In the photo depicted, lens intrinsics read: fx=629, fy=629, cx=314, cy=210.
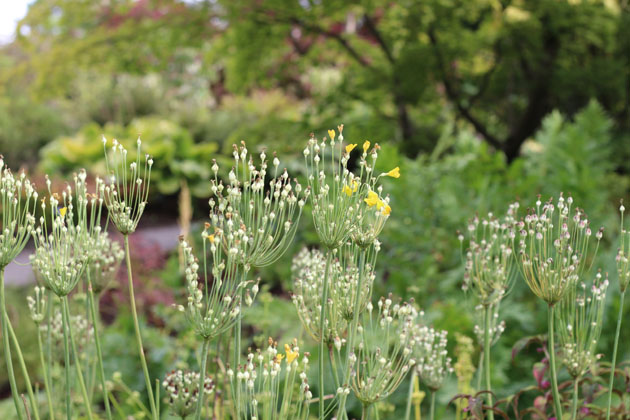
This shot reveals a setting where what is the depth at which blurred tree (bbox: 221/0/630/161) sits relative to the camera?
5.35m

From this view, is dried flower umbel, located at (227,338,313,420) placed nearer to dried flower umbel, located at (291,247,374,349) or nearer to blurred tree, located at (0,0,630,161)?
dried flower umbel, located at (291,247,374,349)

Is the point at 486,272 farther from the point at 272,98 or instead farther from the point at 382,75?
the point at 272,98

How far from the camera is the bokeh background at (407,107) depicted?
4031 millimetres

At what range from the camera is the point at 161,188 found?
7418 mm

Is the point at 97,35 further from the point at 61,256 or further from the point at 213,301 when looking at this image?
the point at 213,301

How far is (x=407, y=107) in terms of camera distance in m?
6.64

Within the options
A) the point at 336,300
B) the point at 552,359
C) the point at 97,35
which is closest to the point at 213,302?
the point at 336,300

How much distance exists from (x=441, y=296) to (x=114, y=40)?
3935mm

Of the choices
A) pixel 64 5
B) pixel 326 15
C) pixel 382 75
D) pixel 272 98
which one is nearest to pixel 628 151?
pixel 382 75

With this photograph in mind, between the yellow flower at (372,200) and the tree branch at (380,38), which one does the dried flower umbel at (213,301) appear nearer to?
the yellow flower at (372,200)

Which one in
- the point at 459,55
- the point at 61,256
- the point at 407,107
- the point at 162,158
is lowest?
the point at 162,158

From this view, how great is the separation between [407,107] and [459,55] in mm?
1197

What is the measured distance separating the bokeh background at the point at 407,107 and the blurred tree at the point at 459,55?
0.02 meters

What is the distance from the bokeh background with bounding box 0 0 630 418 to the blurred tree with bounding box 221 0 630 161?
0.06 ft
